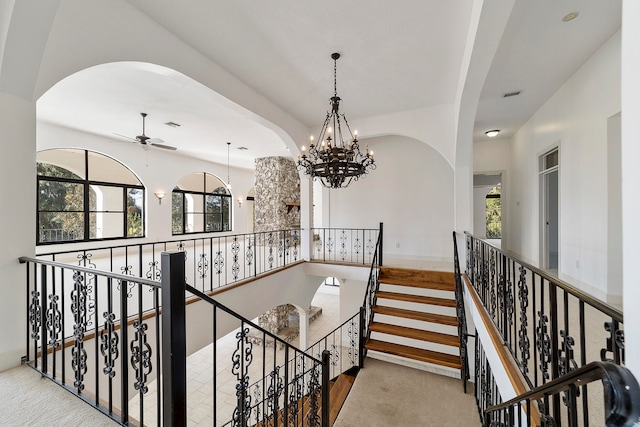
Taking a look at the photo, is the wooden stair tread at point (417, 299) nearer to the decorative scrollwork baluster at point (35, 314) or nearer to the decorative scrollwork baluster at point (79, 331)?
the decorative scrollwork baluster at point (79, 331)

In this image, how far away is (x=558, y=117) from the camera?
4.55m

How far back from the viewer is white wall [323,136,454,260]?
6.66 metres

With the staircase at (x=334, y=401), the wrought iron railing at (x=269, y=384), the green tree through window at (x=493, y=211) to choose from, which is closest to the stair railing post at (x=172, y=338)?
the wrought iron railing at (x=269, y=384)

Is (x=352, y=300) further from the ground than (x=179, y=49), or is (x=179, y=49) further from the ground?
(x=179, y=49)

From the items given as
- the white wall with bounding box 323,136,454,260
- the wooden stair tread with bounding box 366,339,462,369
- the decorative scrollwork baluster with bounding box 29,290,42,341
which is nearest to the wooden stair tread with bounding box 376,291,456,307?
the wooden stair tread with bounding box 366,339,462,369

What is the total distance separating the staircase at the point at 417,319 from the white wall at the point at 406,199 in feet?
5.38

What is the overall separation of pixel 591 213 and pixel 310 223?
4.67 m

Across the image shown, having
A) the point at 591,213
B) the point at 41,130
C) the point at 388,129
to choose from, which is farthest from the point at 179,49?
the point at 591,213

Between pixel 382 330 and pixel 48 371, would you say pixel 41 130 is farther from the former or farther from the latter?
pixel 382 330

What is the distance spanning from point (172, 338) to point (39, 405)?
124cm

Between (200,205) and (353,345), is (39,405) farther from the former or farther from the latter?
(200,205)

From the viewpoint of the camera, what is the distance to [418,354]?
14.1ft

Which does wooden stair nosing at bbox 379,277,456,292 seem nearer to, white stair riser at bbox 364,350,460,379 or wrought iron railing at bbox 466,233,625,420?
wrought iron railing at bbox 466,233,625,420

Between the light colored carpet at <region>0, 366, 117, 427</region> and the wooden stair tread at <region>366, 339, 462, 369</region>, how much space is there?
3.87 metres
